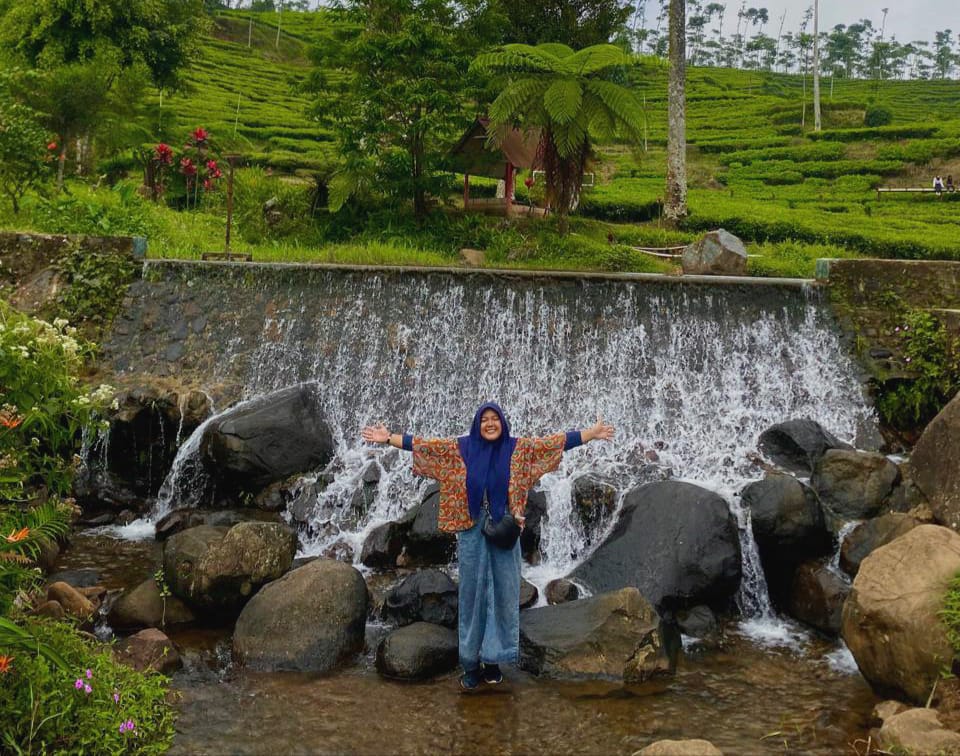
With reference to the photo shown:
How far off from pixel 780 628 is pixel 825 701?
1.31m

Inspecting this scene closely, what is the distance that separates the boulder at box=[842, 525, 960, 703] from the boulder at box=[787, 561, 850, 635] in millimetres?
998

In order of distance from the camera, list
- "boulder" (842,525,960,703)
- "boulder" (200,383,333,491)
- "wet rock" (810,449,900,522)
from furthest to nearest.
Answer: "boulder" (200,383,333,491) → "wet rock" (810,449,900,522) → "boulder" (842,525,960,703)

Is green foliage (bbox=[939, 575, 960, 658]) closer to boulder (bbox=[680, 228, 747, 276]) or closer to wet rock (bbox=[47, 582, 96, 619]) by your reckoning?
wet rock (bbox=[47, 582, 96, 619])

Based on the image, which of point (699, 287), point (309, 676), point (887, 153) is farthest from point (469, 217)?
point (887, 153)

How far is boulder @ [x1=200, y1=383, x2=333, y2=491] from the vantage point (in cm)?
844

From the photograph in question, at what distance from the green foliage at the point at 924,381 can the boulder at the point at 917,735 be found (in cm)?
526

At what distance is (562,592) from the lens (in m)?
6.64

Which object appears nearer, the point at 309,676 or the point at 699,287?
the point at 309,676

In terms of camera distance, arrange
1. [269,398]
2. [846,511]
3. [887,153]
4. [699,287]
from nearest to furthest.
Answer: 1. [846,511]
2. [269,398]
3. [699,287]
4. [887,153]

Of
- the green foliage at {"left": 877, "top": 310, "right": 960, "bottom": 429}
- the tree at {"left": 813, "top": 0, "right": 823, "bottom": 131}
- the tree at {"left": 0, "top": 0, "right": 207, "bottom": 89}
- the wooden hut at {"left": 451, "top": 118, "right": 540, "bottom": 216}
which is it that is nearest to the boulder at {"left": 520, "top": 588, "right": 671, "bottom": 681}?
the green foliage at {"left": 877, "top": 310, "right": 960, "bottom": 429}

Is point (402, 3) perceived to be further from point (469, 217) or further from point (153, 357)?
point (153, 357)

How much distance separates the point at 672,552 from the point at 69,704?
14.5 feet

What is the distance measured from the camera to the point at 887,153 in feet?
115

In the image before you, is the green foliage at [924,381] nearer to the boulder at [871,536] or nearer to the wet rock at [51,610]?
the boulder at [871,536]
